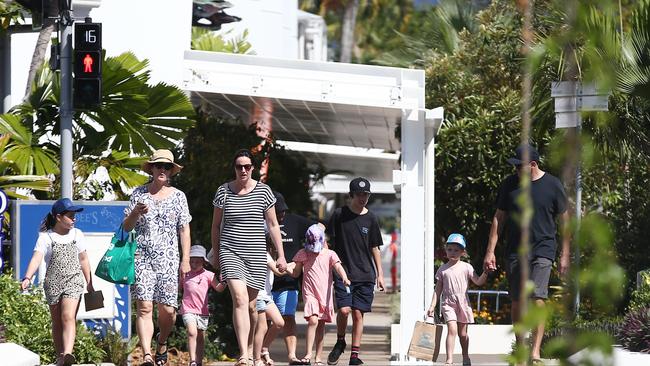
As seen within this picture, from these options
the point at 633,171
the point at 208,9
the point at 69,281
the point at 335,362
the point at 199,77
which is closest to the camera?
the point at 69,281

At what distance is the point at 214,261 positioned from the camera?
10258mm

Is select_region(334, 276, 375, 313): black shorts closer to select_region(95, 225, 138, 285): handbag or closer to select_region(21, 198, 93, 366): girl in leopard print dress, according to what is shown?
select_region(95, 225, 138, 285): handbag

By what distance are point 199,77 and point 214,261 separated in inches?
182

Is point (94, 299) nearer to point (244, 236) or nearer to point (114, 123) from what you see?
point (244, 236)

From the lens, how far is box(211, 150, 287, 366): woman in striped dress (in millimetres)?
9977

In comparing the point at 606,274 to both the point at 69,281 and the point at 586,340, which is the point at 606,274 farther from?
the point at 69,281

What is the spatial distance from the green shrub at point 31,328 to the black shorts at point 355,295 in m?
2.24

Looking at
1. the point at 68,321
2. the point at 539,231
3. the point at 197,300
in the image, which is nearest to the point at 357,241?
the point at 197,300

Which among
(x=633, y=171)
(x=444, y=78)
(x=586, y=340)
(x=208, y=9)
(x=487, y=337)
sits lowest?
(x=487, y=337)

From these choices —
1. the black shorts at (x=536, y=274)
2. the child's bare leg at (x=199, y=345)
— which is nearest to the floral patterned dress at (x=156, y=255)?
the child's bare leg at (x=199, y=345)

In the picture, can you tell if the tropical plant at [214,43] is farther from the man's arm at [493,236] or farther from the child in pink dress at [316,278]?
the man's arm at [493,236]

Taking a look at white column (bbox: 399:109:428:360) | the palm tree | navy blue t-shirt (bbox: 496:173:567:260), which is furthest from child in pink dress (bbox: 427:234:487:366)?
the palm tree

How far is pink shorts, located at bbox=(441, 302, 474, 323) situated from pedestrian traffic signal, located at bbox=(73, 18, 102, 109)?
3.77 m

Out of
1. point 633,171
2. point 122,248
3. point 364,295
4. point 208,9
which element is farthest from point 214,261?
point 208,9
